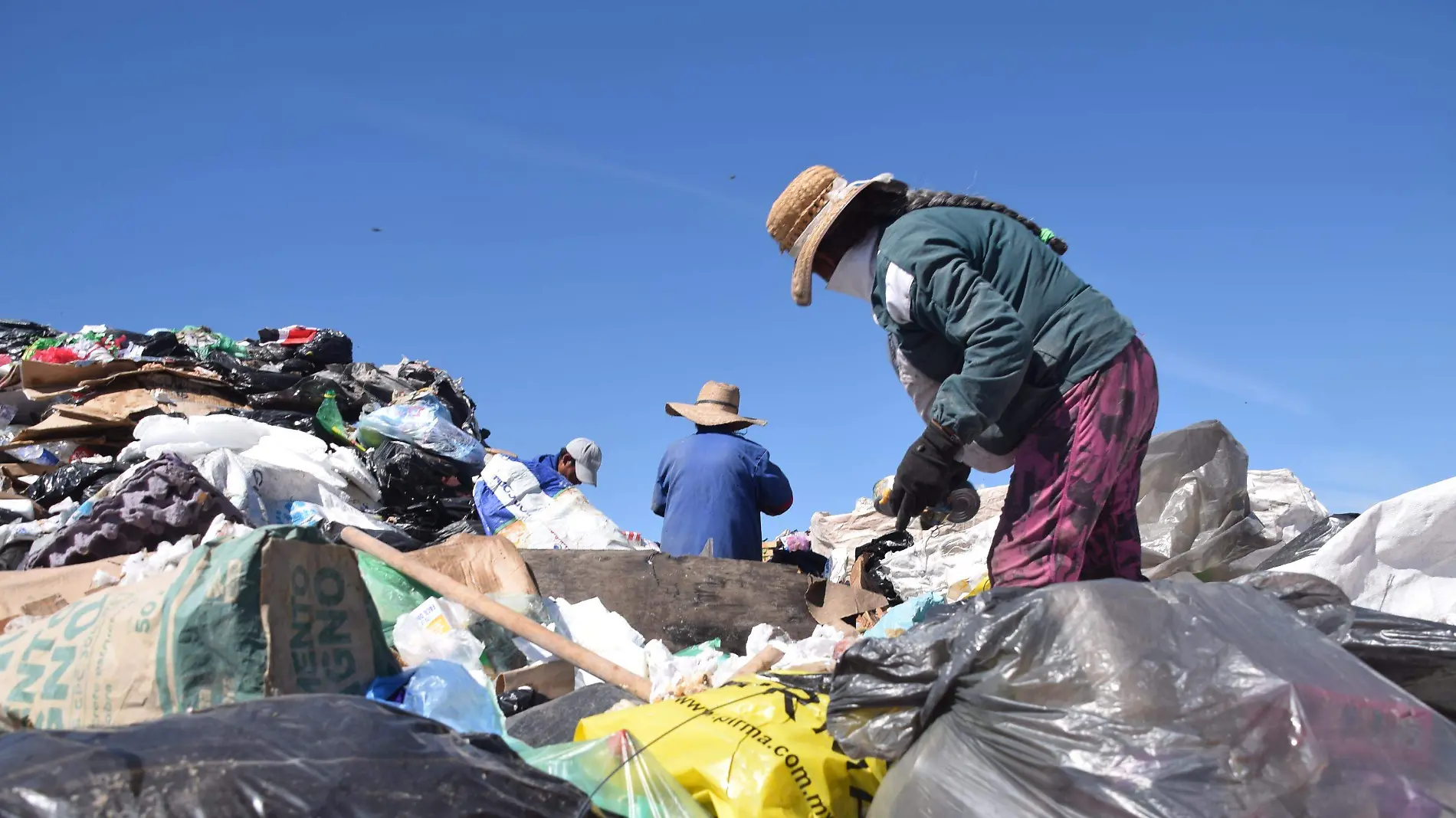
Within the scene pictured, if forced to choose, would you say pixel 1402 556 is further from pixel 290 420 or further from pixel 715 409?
pixel 290 420

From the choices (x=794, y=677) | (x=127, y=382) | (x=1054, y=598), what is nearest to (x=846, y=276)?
(x=794, y=677)

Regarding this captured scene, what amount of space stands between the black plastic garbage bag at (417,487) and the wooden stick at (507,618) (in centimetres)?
223

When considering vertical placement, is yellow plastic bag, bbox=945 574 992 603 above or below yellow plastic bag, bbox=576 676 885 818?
above

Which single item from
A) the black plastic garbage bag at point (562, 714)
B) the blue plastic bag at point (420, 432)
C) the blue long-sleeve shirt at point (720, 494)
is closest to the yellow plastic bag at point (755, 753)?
the black plastic garbage bag at point (562, 714)

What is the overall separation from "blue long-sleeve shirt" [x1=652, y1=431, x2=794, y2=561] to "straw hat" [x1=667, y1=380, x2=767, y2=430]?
25cm

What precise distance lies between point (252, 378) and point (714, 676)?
5063 mm

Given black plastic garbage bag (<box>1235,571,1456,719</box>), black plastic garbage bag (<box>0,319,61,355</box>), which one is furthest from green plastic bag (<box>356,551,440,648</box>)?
black plastic garbage bag (<box>0,319,61,355</box>)

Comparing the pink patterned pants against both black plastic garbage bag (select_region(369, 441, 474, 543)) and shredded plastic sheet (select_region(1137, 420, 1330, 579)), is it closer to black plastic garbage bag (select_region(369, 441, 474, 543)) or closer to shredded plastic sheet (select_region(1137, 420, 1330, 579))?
shredded plastic sheet (select_region(1137, 420, 1330, 579))

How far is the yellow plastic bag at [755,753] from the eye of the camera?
5.19 ft

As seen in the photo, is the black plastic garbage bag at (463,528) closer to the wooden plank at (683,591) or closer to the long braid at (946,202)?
the wooden plank at (683,591)

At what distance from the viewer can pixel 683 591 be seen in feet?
11.3

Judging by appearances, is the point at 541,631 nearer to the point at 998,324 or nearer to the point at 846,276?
the point at 846,276

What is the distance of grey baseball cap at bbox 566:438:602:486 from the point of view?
6203 millimetres

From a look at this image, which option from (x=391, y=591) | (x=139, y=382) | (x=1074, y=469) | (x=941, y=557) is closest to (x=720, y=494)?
(x=941, y=557)
